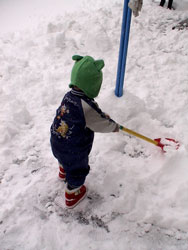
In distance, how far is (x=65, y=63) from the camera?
11.2ft

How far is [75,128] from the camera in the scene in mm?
1508

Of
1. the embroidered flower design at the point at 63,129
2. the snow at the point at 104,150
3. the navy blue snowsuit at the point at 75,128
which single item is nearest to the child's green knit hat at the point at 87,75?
the navy blue snowsuit at the point at 75,128

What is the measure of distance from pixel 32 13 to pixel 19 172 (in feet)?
14.3

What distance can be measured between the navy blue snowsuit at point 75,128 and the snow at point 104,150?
0.37 metres

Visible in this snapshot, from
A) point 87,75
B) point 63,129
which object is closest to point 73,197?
point 63,129

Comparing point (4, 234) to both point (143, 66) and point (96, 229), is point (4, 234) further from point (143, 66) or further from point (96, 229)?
point (143, 66)

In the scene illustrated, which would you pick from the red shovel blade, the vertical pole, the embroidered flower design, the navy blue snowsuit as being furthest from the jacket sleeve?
the vertical pole

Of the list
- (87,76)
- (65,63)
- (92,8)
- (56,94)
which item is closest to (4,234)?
(87,76)

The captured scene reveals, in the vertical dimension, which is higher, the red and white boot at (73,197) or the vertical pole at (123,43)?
the vertical pole at (123,43)

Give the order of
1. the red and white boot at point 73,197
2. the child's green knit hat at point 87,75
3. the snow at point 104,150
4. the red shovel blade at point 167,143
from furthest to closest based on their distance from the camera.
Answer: the red shovel blade at point 167,143 → the red and white boot at point 73,197 → the snow at point 104,150 → the child's green knit hat at point 87,75

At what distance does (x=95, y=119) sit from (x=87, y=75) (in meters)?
0.28

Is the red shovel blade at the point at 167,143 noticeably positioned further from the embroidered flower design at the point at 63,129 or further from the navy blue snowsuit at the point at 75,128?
→ the embroidered flower design at the point at 63,129

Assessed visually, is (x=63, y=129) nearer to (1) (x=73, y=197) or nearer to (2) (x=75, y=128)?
(2) (x=75, y=128)

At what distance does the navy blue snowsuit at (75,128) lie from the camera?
4.85 ft
